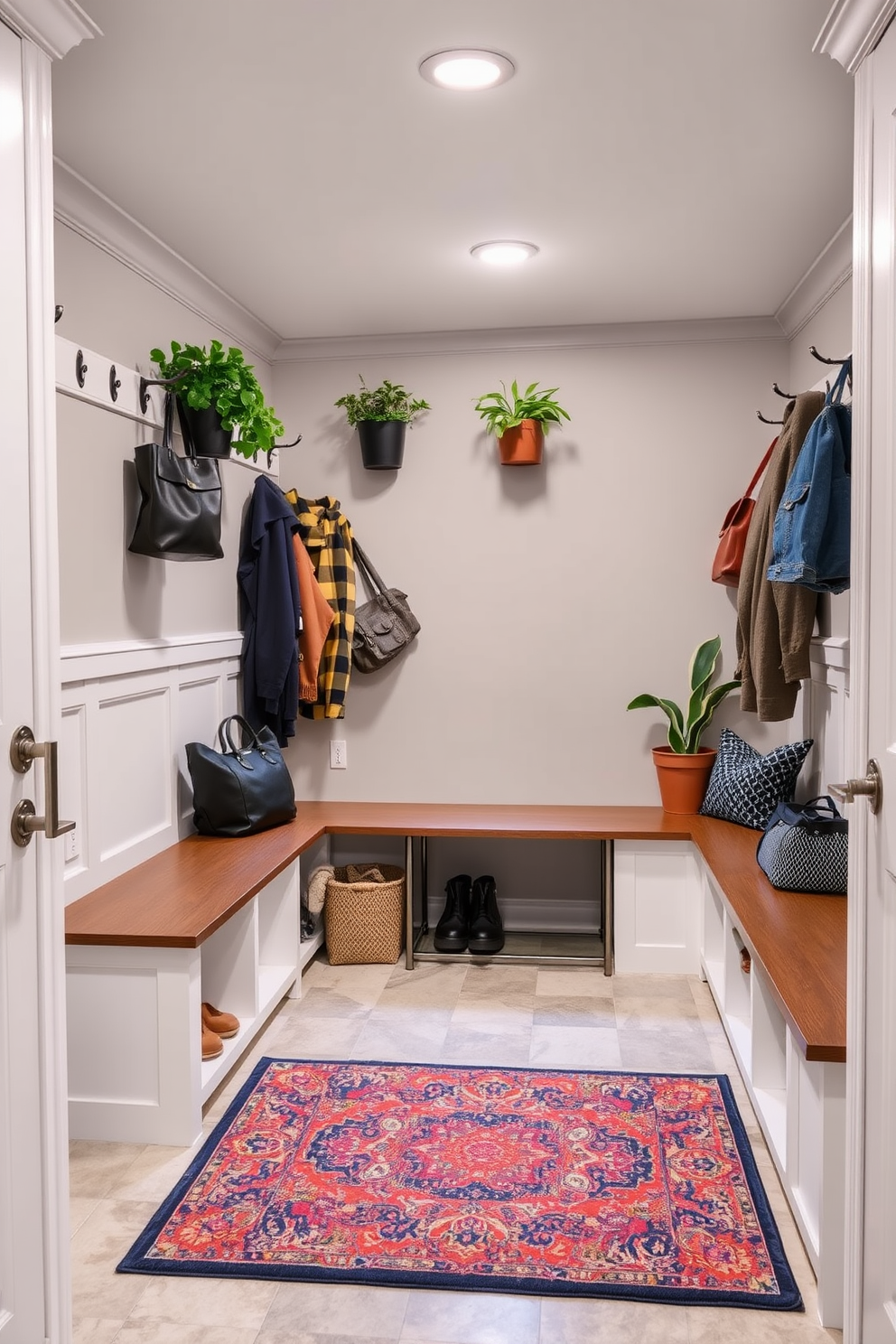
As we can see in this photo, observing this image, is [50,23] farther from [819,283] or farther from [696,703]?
[696,703]

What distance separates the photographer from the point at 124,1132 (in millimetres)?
2648

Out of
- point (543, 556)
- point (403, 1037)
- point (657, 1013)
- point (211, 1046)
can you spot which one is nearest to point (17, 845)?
point (211, 1046)

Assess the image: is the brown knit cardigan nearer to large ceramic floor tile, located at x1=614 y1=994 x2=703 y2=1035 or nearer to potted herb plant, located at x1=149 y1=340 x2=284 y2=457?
large ceramic floor tile, located at x1=614 y1=994 x2=703 y2=1035

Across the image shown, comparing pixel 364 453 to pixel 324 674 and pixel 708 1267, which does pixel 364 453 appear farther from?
pixel 708 1267

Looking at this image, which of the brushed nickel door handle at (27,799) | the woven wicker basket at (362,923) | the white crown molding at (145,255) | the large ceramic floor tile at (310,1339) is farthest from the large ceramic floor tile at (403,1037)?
the white crown molding at (145,255)

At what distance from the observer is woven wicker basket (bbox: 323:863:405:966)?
13.1 feet

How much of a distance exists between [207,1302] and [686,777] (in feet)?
8.36

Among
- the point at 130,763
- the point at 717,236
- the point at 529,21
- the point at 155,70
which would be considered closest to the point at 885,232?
the point at 529,21

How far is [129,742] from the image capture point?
3.19m

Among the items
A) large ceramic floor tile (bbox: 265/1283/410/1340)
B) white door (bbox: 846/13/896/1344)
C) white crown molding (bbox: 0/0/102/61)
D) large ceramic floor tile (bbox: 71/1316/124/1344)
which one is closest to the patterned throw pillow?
white door (bbox: 846/13/896/1344)

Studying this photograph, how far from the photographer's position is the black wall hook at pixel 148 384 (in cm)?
310

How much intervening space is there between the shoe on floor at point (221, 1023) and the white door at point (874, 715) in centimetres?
181

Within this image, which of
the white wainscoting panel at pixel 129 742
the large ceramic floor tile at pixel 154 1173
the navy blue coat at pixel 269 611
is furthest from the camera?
the navy blue coat at pixel 269 611

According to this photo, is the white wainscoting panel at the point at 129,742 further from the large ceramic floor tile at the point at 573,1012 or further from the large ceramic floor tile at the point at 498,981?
the large ceramic floor tile at the point at 573,1012
